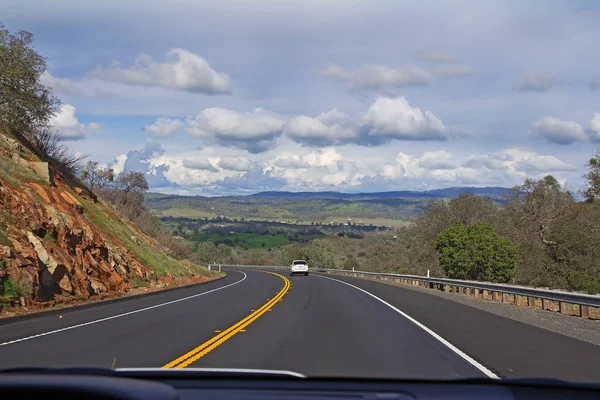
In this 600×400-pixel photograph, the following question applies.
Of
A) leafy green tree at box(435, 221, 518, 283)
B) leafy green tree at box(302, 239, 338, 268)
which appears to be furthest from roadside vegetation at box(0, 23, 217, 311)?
leafy green tree at box(302, 239, 338, 268)

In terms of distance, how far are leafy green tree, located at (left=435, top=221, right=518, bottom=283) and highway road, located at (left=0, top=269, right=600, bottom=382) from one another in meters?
30.4

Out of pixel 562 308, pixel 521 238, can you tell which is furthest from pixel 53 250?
pixel 521 238

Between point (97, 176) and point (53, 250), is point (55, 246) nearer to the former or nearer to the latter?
point (53, 250)

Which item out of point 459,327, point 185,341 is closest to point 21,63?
point 185,341

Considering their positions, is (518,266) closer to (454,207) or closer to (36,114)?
(454,207)

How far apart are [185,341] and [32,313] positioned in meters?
7.71

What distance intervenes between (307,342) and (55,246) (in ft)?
48.2

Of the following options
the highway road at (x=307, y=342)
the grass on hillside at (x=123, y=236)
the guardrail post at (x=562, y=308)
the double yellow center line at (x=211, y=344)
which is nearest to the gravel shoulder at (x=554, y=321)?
the guardrail post at (x=562, y=308)

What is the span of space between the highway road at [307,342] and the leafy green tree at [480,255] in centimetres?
3042

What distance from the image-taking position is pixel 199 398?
4.12 m

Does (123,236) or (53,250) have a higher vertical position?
(123,236)

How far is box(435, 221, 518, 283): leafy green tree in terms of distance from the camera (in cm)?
4862

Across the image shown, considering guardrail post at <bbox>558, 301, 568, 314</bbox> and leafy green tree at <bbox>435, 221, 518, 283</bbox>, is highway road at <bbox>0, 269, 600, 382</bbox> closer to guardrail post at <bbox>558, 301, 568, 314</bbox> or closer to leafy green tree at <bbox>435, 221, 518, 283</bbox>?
guardrail post at <bbox>558, 301, 568, 314</bbox>

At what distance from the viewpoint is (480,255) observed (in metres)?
49.4
